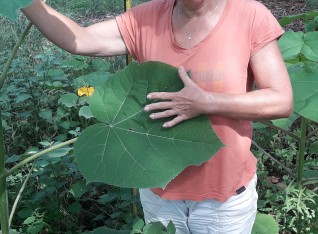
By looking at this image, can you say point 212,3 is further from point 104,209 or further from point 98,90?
point 104,209

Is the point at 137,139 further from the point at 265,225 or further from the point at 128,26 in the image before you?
the point at 265,225

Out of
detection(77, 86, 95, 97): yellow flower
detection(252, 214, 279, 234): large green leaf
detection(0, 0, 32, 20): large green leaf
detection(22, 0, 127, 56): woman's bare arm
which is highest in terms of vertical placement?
detection(0, 0, 32, 20): large green leaf

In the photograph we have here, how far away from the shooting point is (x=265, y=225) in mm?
2057

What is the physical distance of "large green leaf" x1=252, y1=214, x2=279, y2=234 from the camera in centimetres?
203

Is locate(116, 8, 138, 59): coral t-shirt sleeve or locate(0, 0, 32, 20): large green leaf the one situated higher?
locate(0, 0, 32, 20): large green leaf

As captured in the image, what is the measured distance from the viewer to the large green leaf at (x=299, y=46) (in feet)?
5.97

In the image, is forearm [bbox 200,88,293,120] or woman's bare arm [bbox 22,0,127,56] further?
woman's bare arm [bbox 22,0,127,56]

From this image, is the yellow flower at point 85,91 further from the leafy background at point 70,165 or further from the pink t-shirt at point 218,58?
the pink t-shirt at point 218,58

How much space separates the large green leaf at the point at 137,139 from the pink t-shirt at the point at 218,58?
0.09 m

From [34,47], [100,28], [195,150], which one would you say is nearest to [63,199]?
[100,28]

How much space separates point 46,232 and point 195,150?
121 centimetres

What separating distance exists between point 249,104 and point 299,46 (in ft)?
2.00

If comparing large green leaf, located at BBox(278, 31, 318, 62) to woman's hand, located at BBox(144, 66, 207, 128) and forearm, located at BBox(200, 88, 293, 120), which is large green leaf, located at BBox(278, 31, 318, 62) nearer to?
forearm, located at BBox(200, 88, 293, 120)

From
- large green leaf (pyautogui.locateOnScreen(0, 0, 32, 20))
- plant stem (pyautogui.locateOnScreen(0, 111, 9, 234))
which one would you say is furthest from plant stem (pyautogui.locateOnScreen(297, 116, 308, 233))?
large green leaf (pyautogui.locateOnScreen(0, 0, 32, 20))
